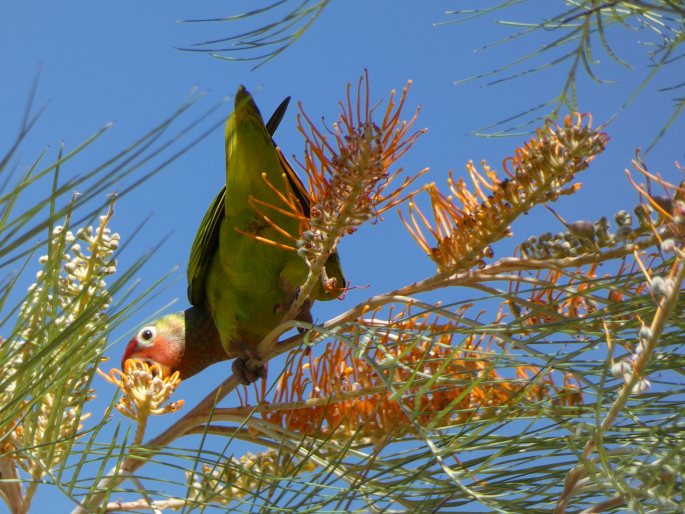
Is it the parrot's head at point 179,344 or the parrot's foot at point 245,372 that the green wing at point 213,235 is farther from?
the parrot's foot at point 245,372

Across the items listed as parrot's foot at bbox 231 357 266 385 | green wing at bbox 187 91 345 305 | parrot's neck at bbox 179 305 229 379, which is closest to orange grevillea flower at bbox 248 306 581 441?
parrot's foot at bbox 231 357 266 385

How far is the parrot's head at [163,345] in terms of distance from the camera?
2906 mm

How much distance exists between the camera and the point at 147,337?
2.95 m

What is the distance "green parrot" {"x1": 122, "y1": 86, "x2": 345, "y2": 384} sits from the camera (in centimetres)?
229

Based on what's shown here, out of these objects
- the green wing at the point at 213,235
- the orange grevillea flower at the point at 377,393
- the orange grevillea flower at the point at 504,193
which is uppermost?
the green wing at the point at 213,235

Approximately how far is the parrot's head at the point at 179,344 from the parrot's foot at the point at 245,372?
719 millimetres

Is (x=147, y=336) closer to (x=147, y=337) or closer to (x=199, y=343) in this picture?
(x=147, y=337)

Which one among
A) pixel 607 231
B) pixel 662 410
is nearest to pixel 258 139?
pixel 607 231

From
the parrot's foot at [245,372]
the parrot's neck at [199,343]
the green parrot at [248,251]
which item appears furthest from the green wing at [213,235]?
the parrot's foot at [245,372]

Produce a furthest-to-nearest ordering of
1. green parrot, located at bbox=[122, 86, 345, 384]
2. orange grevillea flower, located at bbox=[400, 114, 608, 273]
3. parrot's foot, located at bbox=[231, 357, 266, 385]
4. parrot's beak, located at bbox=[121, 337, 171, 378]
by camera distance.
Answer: parrot's beak, located at bbox=[121, 337, 171, 378] < green parrot, located at bbox=[122, 86, 345, 384] < parrot's foot, located at bbox=[231, 357, 266, 385] < orange grevillea flower, located at bbox=[400, 114, 608, 273]

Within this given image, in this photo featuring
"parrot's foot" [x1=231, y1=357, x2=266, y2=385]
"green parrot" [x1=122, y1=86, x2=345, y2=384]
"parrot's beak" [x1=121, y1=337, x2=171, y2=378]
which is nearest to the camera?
"parrot's foot" [x1=231, y1=357, x2=266, y2=385]

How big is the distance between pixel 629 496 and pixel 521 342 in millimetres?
442

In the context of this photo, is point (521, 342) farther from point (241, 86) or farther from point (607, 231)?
→ point (241, 86)

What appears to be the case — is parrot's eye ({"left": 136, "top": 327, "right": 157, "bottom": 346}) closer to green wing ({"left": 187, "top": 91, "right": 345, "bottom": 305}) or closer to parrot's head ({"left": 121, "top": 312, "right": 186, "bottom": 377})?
parrot's head ({"left": 121, "top": 312, "right": 186, "bottom": 377})
